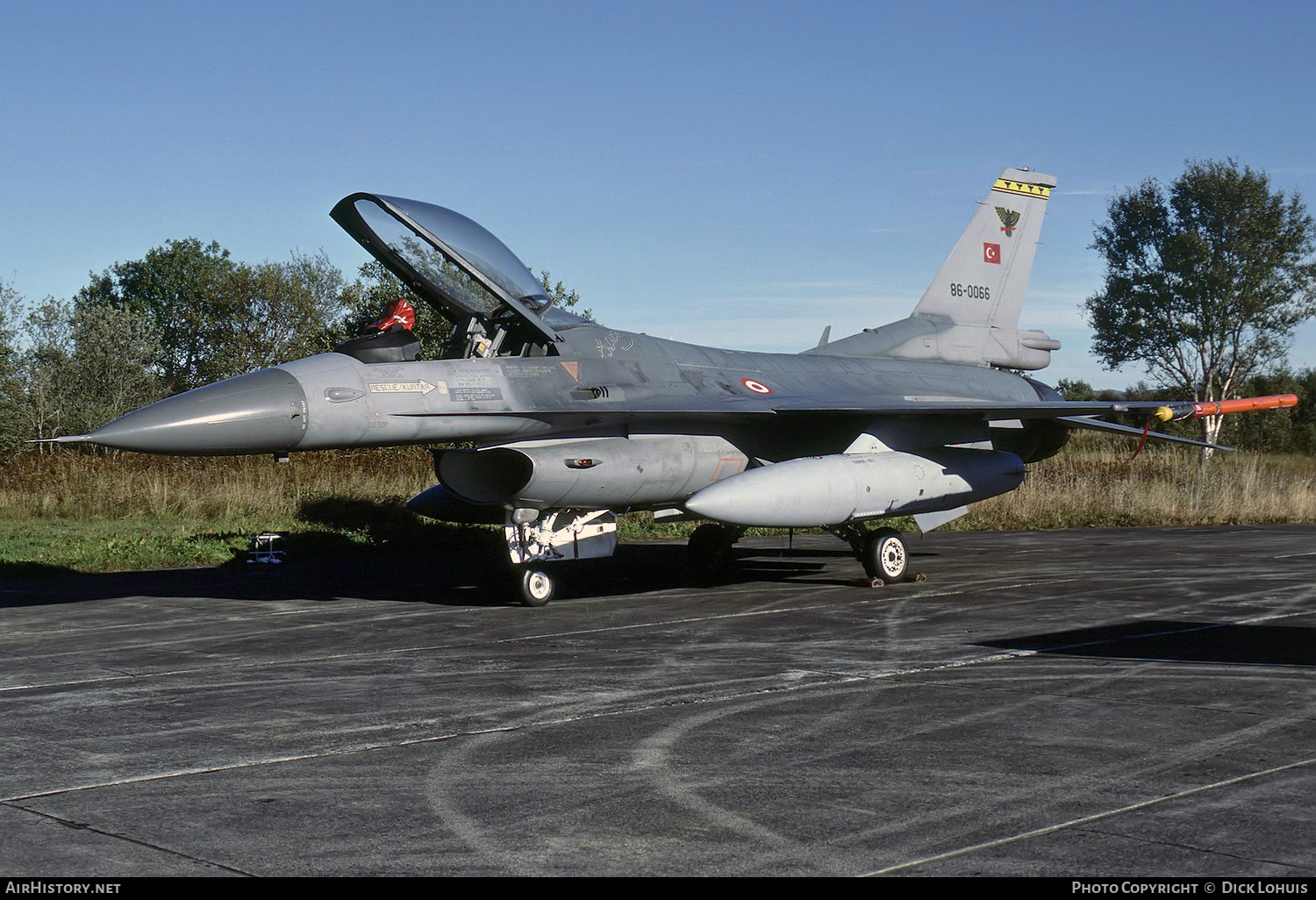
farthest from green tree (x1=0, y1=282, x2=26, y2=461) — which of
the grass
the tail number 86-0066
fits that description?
the tail number 86-0066

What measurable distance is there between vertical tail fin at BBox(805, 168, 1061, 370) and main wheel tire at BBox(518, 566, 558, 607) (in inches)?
232

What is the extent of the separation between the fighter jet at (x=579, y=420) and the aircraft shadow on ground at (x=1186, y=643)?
10.5 feet

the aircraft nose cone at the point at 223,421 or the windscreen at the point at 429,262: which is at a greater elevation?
the windscreen at the point at 429,262

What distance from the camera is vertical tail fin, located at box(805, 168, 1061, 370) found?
16234 mm

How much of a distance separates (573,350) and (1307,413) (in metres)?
48.7

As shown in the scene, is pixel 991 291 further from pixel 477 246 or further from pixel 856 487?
pixel 477 246

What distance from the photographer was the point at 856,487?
12234 mm

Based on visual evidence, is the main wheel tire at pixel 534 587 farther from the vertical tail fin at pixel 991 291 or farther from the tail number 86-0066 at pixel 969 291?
the tail number 86-0066 at pixel 969 291

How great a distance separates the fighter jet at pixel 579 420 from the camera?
10.2 metres

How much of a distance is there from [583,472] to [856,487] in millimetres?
2852

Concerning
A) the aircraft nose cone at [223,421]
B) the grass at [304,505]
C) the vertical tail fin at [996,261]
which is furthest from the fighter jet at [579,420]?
the grass at [304,505]

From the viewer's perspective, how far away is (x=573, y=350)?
38.4ft
